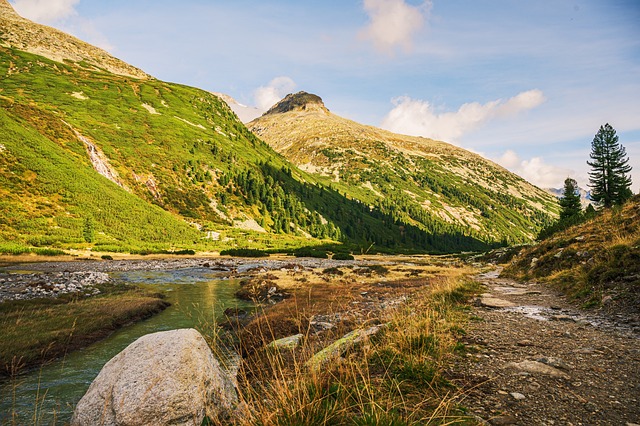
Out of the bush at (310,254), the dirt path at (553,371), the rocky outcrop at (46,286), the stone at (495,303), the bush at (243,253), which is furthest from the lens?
the bush at (310,254)

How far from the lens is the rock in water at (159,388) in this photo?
5.03 m

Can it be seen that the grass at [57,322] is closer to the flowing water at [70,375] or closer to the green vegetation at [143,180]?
the flowing water at [70,375]

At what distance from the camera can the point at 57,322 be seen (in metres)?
13.3

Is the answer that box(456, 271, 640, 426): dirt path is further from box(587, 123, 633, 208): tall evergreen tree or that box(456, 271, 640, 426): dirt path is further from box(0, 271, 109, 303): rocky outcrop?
box(587, 123, 633, 208): tall evergreen tree

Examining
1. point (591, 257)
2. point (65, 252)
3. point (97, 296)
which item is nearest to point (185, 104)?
point (65, 252)

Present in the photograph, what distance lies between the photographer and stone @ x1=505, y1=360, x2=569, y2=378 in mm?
4897

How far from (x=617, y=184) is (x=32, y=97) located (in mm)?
197039

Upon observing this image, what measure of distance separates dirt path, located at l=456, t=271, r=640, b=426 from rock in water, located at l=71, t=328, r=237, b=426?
390cm

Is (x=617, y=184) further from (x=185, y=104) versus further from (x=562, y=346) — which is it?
(x=185, y=104)

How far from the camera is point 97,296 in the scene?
1992 centimetres

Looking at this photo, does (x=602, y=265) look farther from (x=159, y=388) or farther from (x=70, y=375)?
(x=70, y=375)

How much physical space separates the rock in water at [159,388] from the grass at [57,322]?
3.97m

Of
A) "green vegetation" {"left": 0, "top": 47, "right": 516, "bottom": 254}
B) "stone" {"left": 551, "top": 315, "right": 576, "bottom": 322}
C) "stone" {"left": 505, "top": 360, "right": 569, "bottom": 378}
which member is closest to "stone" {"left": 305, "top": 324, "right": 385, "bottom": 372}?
"green vegetation" {"left": 0, "top": 47, "right": 516, "bottom": 254}

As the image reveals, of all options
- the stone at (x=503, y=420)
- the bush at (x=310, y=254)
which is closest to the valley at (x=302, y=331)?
the stone at (x=503, y=420)
